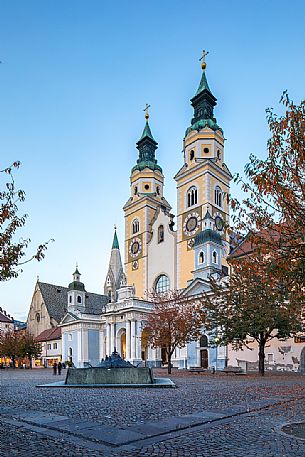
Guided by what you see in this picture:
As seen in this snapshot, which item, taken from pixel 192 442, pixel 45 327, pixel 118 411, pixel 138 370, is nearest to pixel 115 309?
pixel 45 327

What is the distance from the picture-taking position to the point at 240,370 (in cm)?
3662

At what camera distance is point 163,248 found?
65312mm

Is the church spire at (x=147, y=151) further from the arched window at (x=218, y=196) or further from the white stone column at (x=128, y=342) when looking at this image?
the white stone column at (x=128, y=342)

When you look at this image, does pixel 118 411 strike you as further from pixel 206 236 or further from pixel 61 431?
pixel 206 236

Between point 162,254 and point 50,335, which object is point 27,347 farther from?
point 162,254

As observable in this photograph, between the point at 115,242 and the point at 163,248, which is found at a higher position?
the point at 115,242

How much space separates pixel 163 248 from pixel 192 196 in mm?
8655

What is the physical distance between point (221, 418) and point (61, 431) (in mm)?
3824

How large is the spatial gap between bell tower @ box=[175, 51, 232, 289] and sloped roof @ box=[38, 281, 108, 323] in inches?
1181

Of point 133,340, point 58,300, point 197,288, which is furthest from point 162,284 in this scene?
point 58,300

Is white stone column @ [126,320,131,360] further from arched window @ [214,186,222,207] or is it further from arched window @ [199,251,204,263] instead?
arched window @ [214,186,222,207]

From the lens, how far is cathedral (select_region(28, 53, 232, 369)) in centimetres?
5587

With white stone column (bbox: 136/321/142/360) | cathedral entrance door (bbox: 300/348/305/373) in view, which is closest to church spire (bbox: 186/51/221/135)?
white stone column (bbox: 136/321/142/360)

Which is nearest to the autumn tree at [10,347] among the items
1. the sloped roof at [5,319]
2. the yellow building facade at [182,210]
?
the yellow building facade at [182,210]
